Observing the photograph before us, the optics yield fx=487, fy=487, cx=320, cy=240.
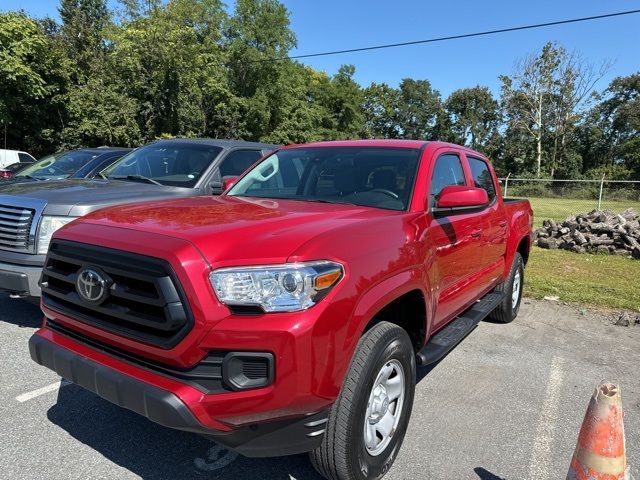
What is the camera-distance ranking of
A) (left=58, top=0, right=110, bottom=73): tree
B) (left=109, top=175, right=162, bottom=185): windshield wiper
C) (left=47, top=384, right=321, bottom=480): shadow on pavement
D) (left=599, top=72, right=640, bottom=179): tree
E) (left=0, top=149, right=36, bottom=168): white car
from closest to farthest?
(left=47, top=384, right=321, bottom=480): shadow on pavement
(left=109, top=175, right=162, bottom=185): windshield wiper
(left=0, top=149, right=36, bottom=168): white car
(left=58, top=0, right=110, bottom=73): tree
(left=599, top=72, right=640, bottom=179): tree

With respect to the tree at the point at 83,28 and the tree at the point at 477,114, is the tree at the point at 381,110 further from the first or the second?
the tree at the point at 83,28

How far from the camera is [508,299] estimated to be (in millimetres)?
5559

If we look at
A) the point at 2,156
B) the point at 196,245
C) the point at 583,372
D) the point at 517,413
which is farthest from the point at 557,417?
the point at 2,156

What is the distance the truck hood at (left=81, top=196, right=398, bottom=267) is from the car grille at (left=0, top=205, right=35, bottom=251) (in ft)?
6.45

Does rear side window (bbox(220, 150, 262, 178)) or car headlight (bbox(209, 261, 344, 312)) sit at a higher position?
rear side window (bbox(220, 150, 262, 178))

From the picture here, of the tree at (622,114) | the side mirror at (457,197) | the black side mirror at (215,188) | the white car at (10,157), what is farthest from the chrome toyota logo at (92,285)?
the tree at (622,114)

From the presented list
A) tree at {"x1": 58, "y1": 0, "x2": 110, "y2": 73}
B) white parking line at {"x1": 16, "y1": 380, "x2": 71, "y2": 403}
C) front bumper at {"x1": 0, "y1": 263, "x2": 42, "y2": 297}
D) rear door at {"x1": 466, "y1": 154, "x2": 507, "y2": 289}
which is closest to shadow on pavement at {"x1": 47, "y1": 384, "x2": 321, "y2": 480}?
white parking line at {"x1": 16, "y1": 380, "x2": 71, "y2": 403}

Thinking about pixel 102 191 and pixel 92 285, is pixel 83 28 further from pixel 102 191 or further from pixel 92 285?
pixel 92 285

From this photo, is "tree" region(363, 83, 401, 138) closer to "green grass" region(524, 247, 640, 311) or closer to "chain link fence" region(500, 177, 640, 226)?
"chain link fence" region(500, 177, 640, 226)

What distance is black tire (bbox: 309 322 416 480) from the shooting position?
2.29 meters

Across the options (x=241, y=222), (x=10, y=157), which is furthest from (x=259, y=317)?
(x=10, y=157)

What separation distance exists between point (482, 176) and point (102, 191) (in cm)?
394

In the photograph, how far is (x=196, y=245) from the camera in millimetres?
2172

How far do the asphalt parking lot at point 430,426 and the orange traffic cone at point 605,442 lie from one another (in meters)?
0.74
